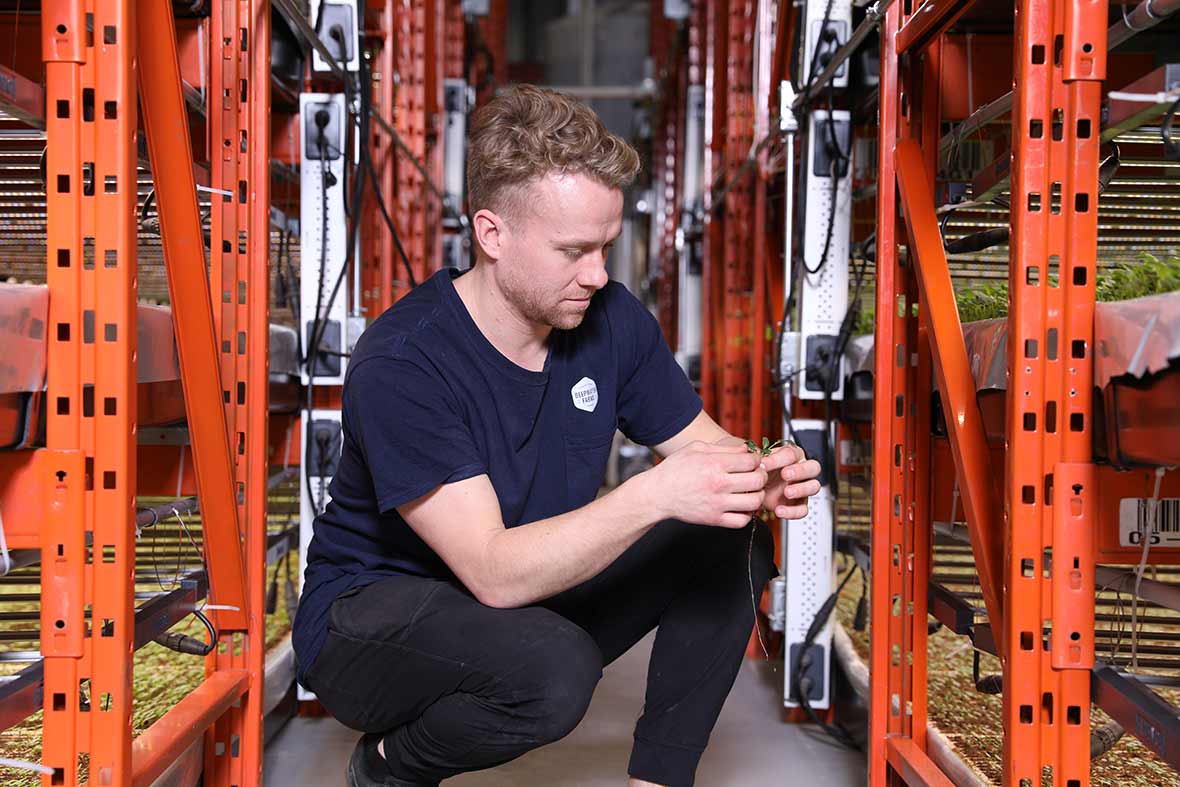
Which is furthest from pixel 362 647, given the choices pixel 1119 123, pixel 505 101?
pixel 1119 123

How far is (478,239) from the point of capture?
75.2 inches

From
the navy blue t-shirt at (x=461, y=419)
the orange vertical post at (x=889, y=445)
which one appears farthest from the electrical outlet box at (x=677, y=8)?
the navy blue t-shirt at (x=461, y=419)

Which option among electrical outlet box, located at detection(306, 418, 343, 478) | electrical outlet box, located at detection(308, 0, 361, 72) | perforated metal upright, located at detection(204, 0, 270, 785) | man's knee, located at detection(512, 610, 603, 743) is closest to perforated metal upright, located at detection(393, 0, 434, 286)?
electrical outlet box, located at detection(308, 0, 361, 72)

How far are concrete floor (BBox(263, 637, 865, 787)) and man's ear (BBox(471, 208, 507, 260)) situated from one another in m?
1.17

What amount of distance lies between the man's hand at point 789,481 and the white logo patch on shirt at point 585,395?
38 centimetres

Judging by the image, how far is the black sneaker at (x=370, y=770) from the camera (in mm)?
1897

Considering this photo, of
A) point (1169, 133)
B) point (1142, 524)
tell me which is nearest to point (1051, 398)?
point (1142, 524)

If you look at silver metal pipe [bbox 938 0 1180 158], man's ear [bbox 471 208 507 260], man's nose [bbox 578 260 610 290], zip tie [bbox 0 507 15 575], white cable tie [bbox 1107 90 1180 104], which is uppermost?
silver metal pipe [bbox 938 0 1180 158]

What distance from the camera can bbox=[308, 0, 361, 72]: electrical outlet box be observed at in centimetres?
293

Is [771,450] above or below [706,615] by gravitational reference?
above

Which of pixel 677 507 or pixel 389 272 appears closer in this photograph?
pixel 677 507

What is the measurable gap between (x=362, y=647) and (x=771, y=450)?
73 cm

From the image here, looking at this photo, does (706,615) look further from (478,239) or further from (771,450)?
(478,239)

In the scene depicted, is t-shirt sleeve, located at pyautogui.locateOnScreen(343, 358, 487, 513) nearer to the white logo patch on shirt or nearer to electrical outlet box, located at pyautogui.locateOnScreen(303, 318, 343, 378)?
the white logo patch on shirt
